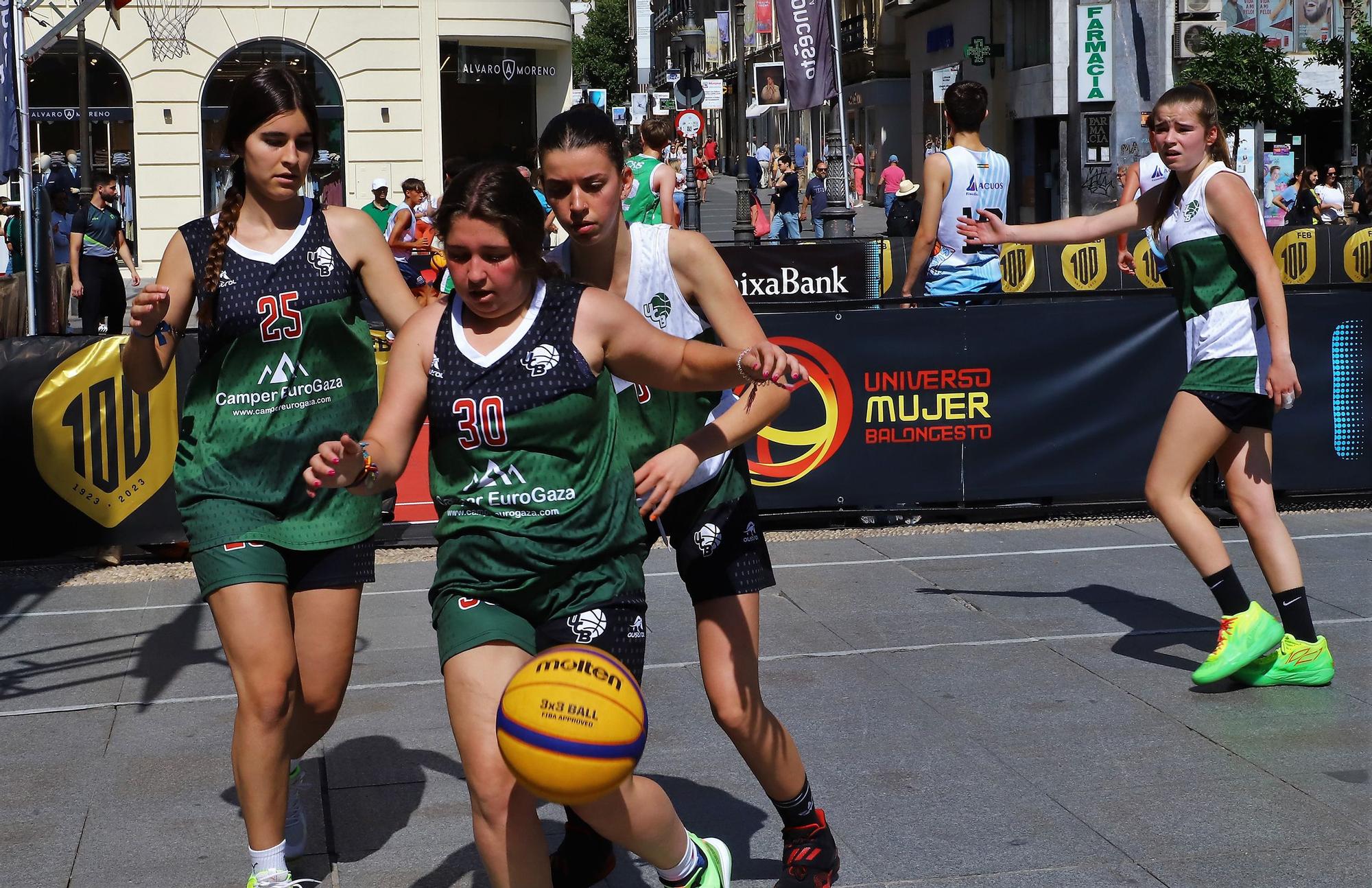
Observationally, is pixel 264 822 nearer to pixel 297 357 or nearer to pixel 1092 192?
pixel 297 357

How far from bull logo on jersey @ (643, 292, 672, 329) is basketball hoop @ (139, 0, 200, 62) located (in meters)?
27.3

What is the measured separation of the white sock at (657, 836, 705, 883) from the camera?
3514 millimetres

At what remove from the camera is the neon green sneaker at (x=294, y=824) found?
4367 millimetres

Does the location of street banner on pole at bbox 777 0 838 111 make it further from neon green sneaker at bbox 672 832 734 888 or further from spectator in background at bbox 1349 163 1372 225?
neon green sneaker at bbox 672 832 734 888

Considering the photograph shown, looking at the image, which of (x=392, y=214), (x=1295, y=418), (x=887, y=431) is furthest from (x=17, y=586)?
(x=392, y=214)

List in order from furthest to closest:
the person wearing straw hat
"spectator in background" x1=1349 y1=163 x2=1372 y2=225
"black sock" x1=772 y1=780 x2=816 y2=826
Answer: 1. "spectator in background" x1=1349 y1=163 x2=1372 y2=225
2. the person wearing straw hat
3. "black sock" x1=772 y1=780 x2=816 y2=826

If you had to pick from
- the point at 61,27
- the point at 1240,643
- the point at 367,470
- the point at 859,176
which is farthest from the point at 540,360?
the point at 859,176

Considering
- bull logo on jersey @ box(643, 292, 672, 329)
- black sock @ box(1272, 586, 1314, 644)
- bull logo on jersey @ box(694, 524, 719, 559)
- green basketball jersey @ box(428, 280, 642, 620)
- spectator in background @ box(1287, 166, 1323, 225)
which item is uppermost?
spectator in background @ box(1287, 166, 1323, 225)

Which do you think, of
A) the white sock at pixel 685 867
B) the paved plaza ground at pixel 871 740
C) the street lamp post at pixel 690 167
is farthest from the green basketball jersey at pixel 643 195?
the street lamp post at pixel 690 167

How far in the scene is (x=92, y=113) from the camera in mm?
30047

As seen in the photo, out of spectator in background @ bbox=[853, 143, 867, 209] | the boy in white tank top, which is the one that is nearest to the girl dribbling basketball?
the boy in white tank top

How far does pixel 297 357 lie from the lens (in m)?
4.00

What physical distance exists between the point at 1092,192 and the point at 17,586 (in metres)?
32.2

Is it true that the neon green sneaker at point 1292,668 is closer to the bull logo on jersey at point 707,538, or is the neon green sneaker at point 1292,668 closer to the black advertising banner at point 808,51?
the bull logo on jersey at point 707,538
